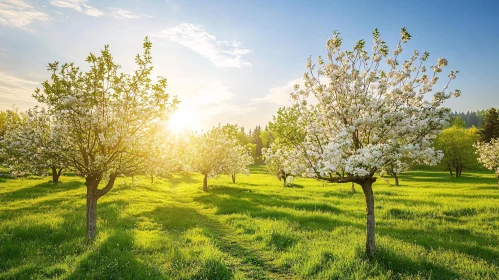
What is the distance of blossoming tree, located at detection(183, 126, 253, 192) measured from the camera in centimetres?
3950

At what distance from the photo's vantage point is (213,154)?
40.3 m

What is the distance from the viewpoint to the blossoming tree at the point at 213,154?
39500 mm

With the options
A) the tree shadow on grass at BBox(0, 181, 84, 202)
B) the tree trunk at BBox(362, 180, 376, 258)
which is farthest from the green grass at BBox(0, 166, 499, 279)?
the tree shadow on grass at BBox(0, 181, 84, 202)

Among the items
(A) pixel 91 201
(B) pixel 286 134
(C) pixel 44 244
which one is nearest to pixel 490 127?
(B) pixel 286 134

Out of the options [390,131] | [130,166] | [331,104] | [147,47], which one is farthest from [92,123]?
[390,131]

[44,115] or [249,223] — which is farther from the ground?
[44,115]

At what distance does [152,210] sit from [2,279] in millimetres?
14829

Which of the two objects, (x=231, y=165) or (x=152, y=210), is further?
(x=231, y=165)

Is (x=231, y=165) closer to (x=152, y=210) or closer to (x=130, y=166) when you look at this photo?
(x=152, y=210)

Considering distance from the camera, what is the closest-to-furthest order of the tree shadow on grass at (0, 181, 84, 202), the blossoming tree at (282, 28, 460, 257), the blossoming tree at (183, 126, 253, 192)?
the blossoming tree at (282, 28, 460, 257)
the tree shadow on grass at (0, 181, 84, 202)
the blossoming tree at (183, 126, 253, 192)

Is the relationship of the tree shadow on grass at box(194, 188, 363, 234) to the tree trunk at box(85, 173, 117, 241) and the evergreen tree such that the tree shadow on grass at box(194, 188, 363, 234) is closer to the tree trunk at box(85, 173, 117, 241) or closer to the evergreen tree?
the tree trunk at box(85, 173, 117, 241)

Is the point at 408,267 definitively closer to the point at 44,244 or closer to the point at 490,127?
the point at 44,244

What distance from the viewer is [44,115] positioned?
13508mm

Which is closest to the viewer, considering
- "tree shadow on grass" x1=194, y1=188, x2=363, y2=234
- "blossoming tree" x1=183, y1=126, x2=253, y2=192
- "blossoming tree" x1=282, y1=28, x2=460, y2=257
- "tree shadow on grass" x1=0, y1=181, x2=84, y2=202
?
"blossoming tree" x1=282, y1=28, x2=460, y2=257
